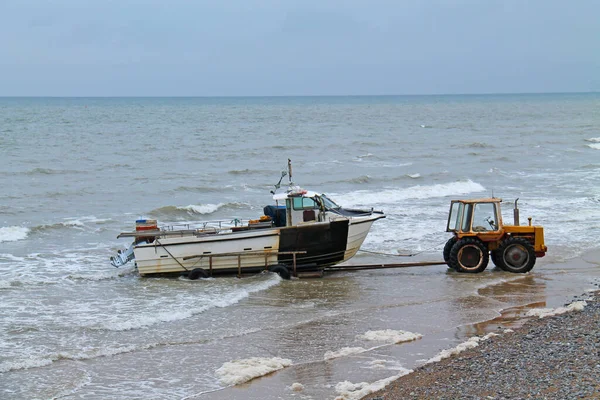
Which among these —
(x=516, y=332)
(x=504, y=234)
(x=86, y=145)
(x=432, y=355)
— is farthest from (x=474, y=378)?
(x=86, y=145)

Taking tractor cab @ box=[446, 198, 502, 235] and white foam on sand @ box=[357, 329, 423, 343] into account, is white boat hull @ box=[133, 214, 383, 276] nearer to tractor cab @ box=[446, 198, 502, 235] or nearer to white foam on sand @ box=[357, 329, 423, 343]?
tractor cab @ box=[446, 198, 502, 235]

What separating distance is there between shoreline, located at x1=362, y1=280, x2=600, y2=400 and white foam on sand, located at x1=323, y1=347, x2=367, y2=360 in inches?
56.1

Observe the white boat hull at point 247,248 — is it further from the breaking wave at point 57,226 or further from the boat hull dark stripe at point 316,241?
the breaking wave at point 57,226

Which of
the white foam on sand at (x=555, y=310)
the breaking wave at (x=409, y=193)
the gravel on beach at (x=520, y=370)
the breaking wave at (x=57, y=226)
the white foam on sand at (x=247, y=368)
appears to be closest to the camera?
the gravel on beach at (x=520, y=370)

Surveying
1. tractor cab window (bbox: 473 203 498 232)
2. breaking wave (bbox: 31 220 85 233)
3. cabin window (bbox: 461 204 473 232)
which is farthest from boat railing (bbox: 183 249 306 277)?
breaking wave (bbox: 31 220 85 233)

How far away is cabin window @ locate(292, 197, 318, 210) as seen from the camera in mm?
18469

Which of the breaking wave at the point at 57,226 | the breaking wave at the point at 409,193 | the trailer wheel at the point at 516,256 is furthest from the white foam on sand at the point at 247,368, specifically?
the breaking wave at the point at 409,193

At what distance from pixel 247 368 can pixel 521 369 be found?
3.96 m

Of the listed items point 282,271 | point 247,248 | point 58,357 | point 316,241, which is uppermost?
point 316,241

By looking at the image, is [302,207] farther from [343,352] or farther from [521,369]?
[521,369]

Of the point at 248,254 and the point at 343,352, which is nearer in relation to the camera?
the point at 343,352

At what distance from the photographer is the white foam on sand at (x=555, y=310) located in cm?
1443

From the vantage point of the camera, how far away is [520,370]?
1072 cm

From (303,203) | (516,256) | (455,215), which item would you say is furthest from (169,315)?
(516,256)
